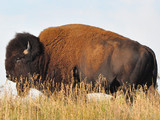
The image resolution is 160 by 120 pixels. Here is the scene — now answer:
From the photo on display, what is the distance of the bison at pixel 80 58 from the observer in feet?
22.9

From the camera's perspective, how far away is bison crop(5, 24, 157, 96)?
22.9 ft

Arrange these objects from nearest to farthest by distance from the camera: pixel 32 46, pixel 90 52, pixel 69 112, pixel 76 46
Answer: pixel 69 112 → pixel 90 52 → pixel 76 46 → pixel 32 46

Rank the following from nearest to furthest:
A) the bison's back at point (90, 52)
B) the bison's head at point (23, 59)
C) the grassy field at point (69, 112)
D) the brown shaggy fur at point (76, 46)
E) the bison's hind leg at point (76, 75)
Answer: the grassy field at point (69, 112)
the bison's back at point (90, 52)
the brown shaggy fur at point (76, 46)
the bison's hind leg at point (76, 75)
the bison's head at point (23, 59)

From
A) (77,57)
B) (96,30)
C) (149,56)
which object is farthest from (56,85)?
(149,56)

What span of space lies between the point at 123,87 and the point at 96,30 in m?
1.88

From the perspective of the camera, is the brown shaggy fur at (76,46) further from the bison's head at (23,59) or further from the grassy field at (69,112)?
the grassy field at (69,112)

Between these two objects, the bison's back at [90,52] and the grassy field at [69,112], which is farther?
the bison's back at [90,52]

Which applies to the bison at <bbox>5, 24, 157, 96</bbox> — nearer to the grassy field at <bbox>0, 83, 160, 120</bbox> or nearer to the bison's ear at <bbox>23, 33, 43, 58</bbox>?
the bison's ear at <bbox>23, 33, 43, 58</bbox>

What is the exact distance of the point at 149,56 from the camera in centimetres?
713

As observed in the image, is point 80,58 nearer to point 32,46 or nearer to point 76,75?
point 76,75

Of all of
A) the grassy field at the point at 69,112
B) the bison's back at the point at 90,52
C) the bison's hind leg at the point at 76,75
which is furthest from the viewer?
the bison's hind leg at the point at 76,75

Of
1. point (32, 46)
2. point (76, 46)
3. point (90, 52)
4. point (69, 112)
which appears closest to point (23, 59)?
point (32, 46)

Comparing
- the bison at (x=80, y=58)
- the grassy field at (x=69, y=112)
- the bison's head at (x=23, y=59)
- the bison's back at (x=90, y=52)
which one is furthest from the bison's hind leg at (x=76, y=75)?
the grassy field at (x=69, y=112)

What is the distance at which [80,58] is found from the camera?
24.0 ft
